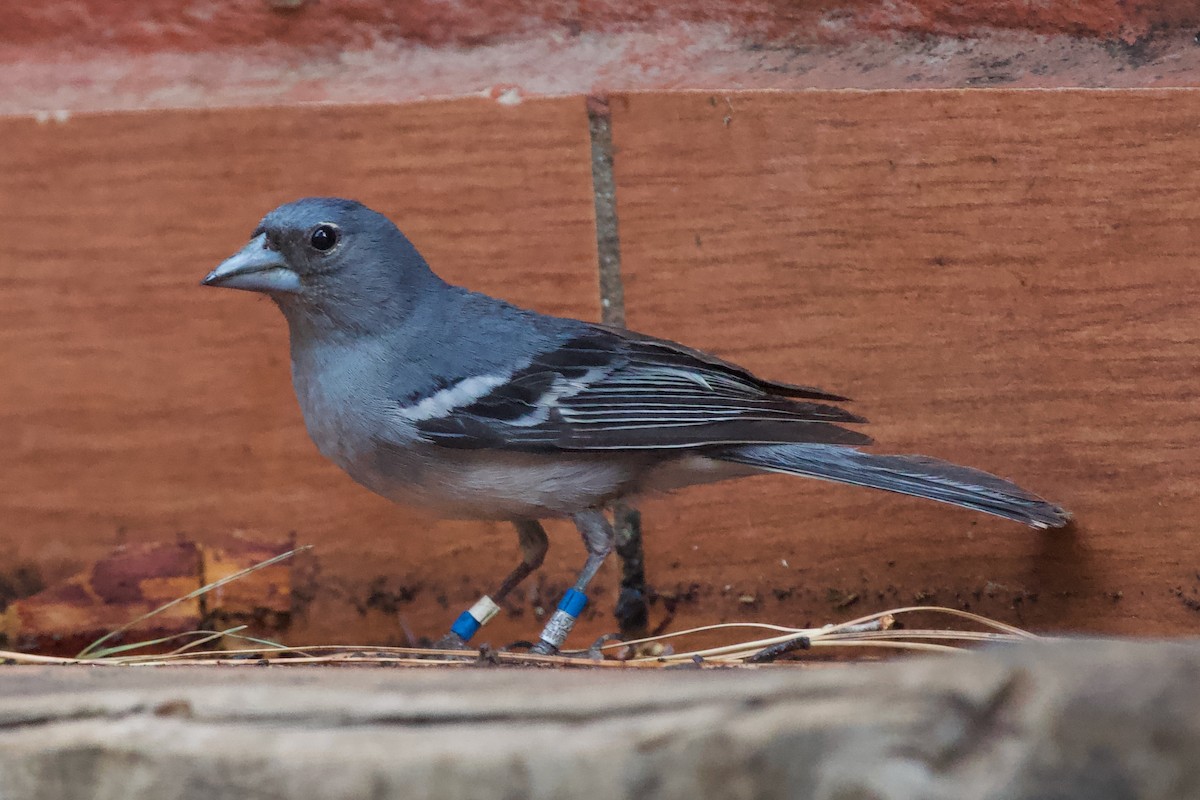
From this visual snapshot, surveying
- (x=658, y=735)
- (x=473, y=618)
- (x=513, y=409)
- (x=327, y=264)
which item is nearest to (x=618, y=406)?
(x=513, y=409)

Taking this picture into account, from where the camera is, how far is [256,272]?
1.52 metres

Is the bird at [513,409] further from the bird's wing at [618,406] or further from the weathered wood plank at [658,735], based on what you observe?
the weathered wood plank at [658,735]

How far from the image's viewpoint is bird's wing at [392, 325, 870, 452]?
1.49 metres

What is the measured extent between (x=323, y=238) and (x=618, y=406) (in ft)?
1.63

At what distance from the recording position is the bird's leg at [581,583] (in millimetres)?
1484

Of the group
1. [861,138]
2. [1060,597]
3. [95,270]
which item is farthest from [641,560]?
[95,270]

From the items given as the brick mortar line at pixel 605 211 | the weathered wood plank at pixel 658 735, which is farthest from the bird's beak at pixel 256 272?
the weathered wood plank at pixel 658 735

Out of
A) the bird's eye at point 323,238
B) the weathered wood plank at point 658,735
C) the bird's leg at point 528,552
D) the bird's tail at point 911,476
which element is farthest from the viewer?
the bird's leg at point 528,552

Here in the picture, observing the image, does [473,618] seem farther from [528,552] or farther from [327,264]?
[327,264]

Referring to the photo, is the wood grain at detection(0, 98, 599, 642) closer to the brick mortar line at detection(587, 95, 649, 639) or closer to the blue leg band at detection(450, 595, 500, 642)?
the brick mortar line at detection(587, 95, 649, 639)

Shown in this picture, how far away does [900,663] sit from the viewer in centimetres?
62

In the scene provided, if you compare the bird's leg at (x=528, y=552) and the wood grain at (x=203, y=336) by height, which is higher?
the wood grain at (x=203, y=336)

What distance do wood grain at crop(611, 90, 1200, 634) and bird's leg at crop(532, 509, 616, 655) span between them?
0.23m

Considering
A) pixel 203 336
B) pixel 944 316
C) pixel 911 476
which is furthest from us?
pixel 203 336
